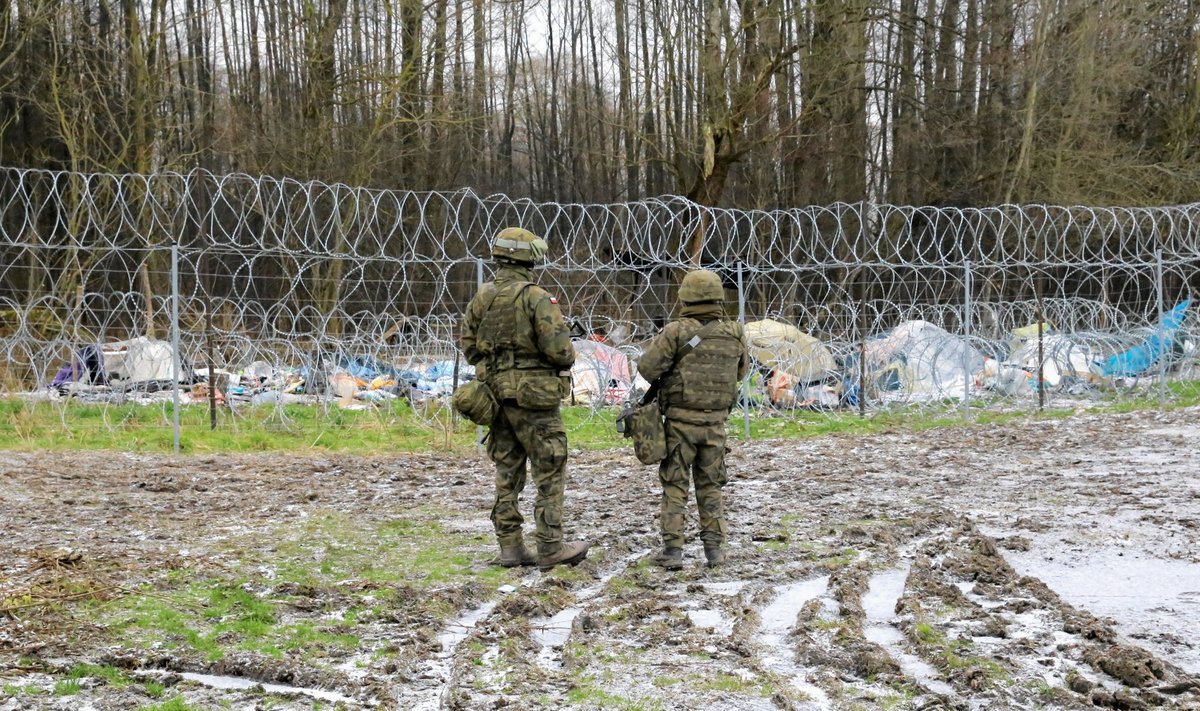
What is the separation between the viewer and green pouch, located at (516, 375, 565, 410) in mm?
5715

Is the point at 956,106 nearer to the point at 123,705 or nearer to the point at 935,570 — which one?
the point at 935,570

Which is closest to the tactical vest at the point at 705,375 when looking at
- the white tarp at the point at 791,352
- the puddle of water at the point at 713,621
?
the puddle of water at the point at 713,621

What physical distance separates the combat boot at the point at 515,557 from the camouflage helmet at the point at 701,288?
144cm

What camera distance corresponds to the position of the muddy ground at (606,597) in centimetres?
396

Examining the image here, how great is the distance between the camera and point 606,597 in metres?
5.29

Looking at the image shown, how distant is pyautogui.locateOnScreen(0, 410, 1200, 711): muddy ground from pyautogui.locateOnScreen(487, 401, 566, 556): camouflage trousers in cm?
23

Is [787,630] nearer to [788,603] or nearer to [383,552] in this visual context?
[788,603]

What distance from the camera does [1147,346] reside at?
1510 cm

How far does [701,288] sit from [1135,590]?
2329 millimetres

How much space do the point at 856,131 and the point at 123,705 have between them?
23803 millimetres

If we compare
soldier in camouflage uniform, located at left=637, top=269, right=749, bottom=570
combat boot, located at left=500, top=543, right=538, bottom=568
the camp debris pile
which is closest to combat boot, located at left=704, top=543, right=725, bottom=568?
soldier in camouflage uniform, located at left=637, top=269, right=749, bottom=570

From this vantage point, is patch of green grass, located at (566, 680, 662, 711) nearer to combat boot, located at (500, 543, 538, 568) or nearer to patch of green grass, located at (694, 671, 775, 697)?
patch of green grass, located at (694, 671, 775, 697)

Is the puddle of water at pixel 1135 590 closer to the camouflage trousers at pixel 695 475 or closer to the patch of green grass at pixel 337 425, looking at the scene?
the camouflage trousers at pixel 695 475

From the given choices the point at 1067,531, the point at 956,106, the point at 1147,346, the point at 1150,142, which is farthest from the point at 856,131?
the point at 1067,531
